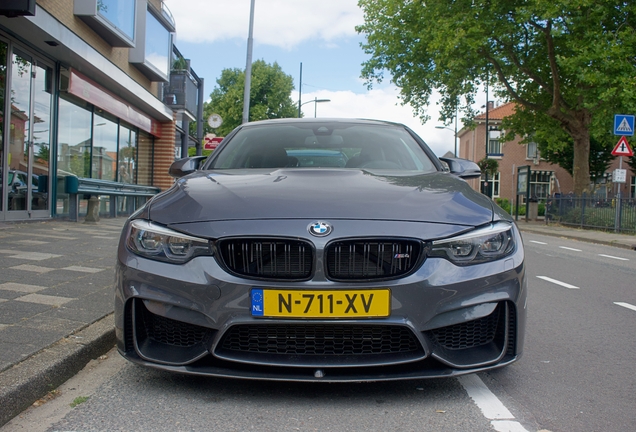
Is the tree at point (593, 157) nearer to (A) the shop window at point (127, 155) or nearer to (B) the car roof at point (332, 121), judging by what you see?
(A) the shop window at point (127, 155)

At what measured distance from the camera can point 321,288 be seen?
2607 mm

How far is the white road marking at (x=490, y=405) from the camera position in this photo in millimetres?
2518

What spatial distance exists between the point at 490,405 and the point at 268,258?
1.16 m

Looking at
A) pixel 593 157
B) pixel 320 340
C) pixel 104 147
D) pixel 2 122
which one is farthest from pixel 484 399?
pixel 593 157

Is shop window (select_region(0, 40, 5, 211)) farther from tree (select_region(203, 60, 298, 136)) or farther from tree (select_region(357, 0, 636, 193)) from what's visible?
tree (select_region(203, 60, 298, 136))

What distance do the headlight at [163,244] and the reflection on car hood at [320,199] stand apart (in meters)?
0.07

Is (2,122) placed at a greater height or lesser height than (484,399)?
greater

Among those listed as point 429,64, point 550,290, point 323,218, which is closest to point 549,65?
point 429,64

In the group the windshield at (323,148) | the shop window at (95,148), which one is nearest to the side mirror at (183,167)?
the windshield at (323,148)

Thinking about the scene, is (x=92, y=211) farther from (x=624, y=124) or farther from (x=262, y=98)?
(x=262, y=98)

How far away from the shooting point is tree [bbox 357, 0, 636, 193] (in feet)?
66.0

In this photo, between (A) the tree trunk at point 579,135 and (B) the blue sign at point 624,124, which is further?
(A) the tree trunk at point 579,135

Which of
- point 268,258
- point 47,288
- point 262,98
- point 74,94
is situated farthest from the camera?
point 262,98

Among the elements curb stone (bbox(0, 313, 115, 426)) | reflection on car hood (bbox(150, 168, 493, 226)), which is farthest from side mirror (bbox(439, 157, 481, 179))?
curb stone (bbox(0, 313, 115, 426))
